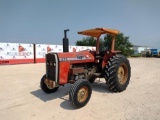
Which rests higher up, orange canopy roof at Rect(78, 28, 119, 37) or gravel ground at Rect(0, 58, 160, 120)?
orange canopy roof at Rect(78, 28, 119, 37)

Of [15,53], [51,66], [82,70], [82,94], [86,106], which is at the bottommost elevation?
[86,106]

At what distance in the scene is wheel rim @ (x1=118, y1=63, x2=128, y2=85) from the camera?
21.6ft

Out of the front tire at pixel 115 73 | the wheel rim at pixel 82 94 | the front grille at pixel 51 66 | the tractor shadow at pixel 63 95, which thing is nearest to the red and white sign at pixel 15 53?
the tractor shadow at pixel 63 95

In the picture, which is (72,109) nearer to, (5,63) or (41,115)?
(41,115)

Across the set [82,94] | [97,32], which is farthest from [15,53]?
[82,94]

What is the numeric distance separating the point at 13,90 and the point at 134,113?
4.49m

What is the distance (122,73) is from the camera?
675 centimetres

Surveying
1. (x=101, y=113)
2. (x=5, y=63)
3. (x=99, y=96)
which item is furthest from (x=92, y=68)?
(x=5, y=63)

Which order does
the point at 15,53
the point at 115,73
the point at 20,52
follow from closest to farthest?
the point at 115,73 → the point at 15,53 → the point at 20,52

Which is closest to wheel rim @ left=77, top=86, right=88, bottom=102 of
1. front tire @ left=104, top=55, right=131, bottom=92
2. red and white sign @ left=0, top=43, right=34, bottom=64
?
front tire @ left=104, top=55, right=131, bottom=92

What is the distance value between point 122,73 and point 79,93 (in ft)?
8.28

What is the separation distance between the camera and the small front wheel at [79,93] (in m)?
4.64

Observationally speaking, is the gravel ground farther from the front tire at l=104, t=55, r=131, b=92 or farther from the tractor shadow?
the front tire at l=104, t=55, r=131, b=92

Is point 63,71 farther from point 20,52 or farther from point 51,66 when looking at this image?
point 20,52
